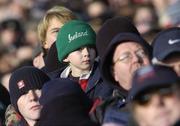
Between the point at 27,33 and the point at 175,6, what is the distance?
11.2ft

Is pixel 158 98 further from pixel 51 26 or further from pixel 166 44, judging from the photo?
pixel 51 26

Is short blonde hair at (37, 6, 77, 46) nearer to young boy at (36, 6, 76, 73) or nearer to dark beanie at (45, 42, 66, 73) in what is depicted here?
young boy at (36, 6, 76, 73)

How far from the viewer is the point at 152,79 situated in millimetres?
5453

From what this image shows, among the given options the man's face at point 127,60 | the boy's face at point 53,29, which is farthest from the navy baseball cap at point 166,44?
the boy's face at point 53,29

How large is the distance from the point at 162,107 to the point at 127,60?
1.35 meters

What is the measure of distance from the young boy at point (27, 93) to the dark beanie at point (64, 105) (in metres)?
0.52

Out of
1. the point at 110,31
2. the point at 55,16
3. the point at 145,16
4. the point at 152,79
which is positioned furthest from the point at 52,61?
the point at 145,16

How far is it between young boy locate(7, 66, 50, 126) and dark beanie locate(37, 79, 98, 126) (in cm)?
52

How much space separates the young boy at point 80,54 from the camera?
764 cm

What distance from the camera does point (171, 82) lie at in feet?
17.9

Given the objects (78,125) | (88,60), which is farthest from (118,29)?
(78,125)

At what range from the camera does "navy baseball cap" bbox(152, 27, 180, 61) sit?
21.8 ft

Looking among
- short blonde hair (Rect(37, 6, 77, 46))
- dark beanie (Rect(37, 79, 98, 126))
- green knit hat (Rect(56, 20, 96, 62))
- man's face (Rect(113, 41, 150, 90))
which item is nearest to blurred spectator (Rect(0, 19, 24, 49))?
short blonde hair (Rect(37, 6, 77, 46))

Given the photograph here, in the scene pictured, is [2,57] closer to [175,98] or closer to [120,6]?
[120,6]
